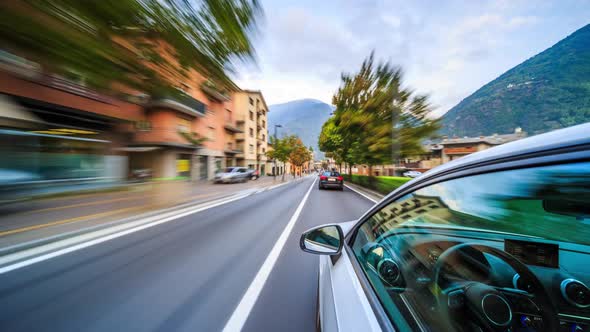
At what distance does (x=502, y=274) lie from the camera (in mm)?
943

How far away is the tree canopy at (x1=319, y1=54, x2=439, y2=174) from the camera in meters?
9.78

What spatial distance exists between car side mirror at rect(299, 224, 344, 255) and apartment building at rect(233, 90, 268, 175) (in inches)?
972

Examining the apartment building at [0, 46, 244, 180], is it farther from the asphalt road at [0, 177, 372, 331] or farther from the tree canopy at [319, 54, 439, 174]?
the tree canopy at [319, 54, 439, 174]

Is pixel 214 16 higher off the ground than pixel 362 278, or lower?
higher

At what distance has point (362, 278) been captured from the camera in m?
1.04

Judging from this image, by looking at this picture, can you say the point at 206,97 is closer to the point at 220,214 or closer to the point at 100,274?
the point at 100,274

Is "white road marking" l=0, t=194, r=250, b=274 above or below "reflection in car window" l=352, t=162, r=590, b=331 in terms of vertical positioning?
below

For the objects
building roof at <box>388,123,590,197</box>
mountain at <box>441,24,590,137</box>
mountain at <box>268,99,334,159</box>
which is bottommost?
building roof at <box>388,123,590,197</box>

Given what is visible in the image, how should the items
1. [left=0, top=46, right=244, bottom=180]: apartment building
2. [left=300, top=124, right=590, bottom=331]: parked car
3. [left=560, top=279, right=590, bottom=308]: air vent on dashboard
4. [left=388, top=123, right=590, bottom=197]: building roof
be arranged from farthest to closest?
[left=0, top=46, right=244, bottom=180]: apartment building < [left=560, top=279, right=590, bottom=308]: air vent on dashboard < [left=300, top=124, right=590, bottom=331]: parked car < [left=388, top=123, right=590, bottom=197]: building roof

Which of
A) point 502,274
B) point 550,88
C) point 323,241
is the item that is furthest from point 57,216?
point 550,88

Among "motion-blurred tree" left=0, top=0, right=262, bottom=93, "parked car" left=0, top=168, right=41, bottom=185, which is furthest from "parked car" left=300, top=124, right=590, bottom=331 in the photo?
"parked car" left=0, top=168, right=41, bottom=185

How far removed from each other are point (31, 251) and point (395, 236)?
5.47 meters

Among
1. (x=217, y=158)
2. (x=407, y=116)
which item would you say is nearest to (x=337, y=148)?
(x=407, y=116)

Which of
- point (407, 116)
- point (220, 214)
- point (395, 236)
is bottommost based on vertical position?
point (220, 214)
